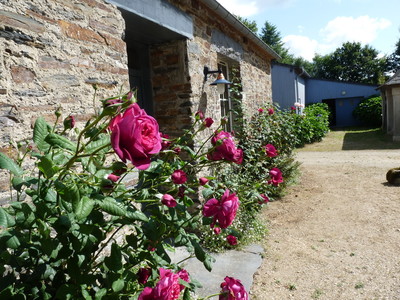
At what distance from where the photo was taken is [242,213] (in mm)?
4168

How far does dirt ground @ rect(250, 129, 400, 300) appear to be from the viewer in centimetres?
290

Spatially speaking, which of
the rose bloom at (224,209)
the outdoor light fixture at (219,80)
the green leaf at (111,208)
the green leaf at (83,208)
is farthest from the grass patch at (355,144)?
the green leaf at (83,208)

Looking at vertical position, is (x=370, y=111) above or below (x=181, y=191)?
above

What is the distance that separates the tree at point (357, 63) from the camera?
32688mm

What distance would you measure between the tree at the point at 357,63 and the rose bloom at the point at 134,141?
36782 mm

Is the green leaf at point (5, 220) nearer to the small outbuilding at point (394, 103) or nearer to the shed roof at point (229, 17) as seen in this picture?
the shed roof at point (229, 17)

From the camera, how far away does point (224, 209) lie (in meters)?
1.43

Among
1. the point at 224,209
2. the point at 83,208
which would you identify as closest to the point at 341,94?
the point at 224,209

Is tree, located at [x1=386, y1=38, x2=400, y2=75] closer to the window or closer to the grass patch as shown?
the grass patch

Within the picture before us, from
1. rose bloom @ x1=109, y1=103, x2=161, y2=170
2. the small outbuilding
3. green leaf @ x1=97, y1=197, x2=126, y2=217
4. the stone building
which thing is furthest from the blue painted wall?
rose bloom @ x1=109, y1=103, x2=161, y2=170

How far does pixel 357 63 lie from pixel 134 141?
3718 cm

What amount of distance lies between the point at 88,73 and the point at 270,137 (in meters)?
4.09

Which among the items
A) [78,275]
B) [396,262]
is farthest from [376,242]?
[78,275]

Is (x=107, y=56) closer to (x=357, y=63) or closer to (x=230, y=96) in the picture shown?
(x=230, y=96)
